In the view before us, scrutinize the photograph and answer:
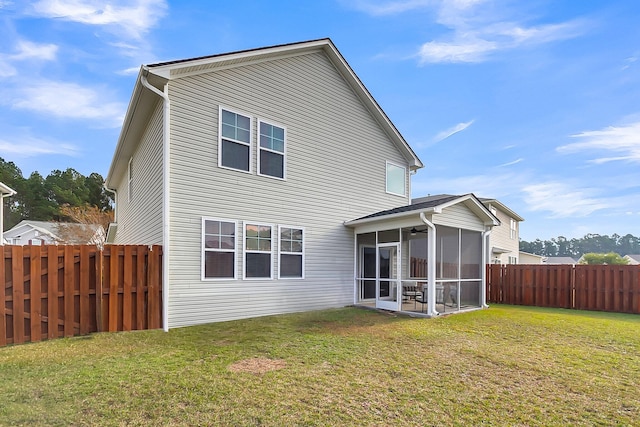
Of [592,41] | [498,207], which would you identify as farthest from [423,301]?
[498,207]

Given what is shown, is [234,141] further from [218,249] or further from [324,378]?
[324,378]

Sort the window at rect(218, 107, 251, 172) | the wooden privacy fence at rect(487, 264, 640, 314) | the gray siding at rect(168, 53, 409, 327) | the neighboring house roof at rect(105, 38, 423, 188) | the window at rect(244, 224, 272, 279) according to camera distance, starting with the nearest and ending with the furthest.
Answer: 1. the neighboring house roof at rect(105, 38, 423, 188)
2. the gray siding at rect(168, 53, 409, 327)
3. the window at rect(218, 107, 251, 172)
4. the window at rect(244, 224, 272, 279)
5. the wooden privacy fence at rect(487, 264, 640, 314)

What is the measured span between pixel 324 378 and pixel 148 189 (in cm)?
727

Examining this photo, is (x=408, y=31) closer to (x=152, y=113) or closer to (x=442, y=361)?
(x=152, y=113)

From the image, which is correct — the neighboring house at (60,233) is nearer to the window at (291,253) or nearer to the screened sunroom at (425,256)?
the window at (291,253)

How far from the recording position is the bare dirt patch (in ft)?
15.1

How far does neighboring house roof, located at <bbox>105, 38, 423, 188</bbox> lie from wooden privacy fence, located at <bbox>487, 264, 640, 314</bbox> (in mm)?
5718

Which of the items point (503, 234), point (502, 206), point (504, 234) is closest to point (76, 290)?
point (502, 206)

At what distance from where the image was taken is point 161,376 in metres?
4.32

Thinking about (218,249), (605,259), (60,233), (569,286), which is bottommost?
(605,259)

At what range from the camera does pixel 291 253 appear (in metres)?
9.48

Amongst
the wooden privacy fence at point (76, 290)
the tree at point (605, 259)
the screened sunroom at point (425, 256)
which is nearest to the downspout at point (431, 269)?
the screened sunroom at point (425, 256)

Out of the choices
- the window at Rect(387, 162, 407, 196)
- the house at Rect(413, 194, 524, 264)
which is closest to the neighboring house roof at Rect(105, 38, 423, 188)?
the window at Rect(387, 162, 407, 196)

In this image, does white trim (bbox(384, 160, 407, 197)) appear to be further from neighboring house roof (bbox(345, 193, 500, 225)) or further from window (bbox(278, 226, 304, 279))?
window (bbox(278, 226, 304, 279))
